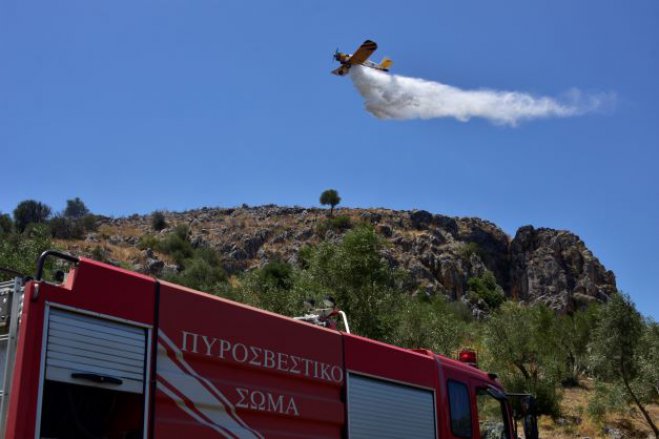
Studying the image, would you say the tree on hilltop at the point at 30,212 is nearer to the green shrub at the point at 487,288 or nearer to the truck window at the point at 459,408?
the green shrub at the point at 487,288

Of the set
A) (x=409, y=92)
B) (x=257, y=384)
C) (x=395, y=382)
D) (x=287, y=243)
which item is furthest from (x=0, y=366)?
(x=287, y=243)

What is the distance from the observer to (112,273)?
605 cm

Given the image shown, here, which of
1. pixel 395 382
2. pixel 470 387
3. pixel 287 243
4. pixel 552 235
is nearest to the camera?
pixel 395 382

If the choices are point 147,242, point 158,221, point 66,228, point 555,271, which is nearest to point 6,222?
point 66,228

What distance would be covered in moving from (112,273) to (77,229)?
8172 cm

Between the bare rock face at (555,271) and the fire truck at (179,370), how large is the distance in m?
91.9

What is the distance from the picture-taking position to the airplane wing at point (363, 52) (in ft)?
95.1

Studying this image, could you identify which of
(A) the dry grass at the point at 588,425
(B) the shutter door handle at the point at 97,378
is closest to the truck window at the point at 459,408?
(B) the shutter door handle at the point at 97,378

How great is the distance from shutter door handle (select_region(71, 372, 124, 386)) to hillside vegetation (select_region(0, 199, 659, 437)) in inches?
621

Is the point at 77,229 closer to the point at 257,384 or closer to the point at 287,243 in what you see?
the point at 287,243

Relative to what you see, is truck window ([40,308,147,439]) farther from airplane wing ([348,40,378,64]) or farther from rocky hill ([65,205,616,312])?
rocky hill ([65,205,616,312])

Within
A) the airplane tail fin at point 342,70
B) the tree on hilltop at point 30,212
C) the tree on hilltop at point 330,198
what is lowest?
the airplane tail fin at point 342,70

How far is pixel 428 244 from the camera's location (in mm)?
102312

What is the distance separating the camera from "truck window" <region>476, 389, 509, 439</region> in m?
10.5
